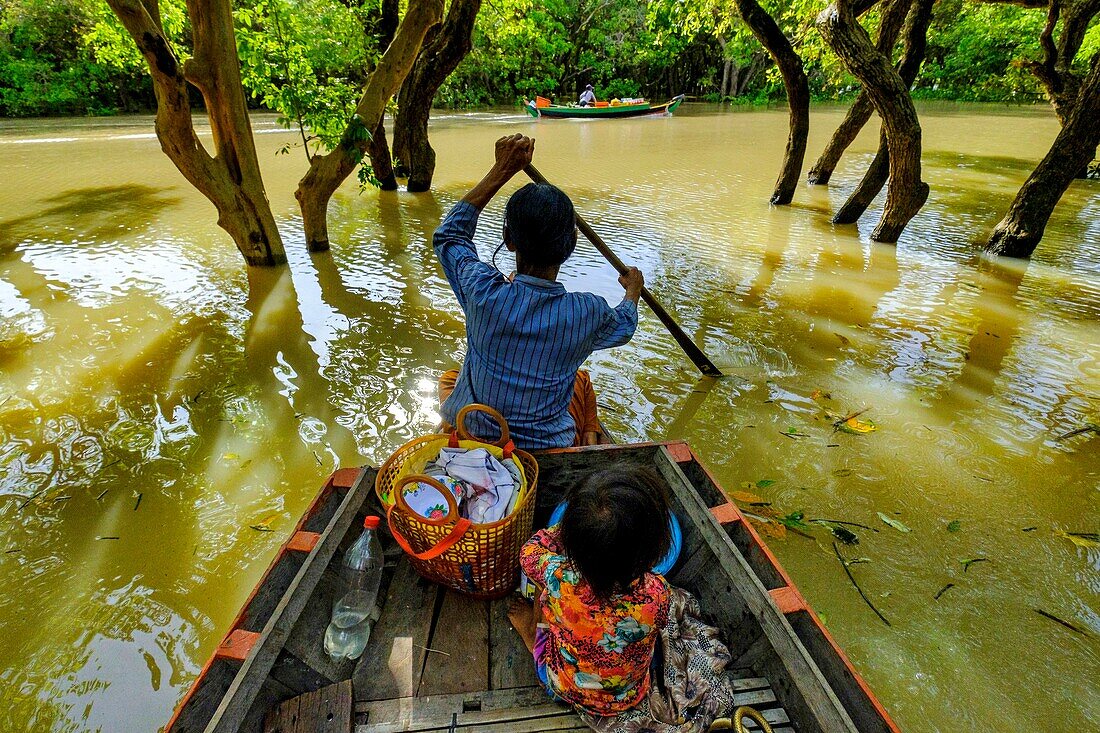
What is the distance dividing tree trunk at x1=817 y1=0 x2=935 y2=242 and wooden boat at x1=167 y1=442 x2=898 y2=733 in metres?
6.02

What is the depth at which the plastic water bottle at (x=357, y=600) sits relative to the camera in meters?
1.82

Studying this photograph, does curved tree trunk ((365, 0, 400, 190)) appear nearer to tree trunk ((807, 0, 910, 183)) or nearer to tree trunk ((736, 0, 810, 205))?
tree trunk ((736, 0, 810, 205))

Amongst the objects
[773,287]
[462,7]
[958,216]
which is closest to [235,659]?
[773,287]

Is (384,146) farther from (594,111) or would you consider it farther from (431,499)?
(594,111)

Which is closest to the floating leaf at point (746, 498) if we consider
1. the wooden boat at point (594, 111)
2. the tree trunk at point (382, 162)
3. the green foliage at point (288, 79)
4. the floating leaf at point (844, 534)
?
the floating leaf at point (844, 534)

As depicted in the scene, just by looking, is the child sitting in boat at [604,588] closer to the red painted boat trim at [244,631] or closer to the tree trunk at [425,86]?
the red painted boat trim at [244,631]

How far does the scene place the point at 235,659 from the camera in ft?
4.92

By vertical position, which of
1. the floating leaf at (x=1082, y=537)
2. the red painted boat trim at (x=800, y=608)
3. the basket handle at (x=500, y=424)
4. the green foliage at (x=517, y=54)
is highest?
the green foliage at (x=517, y=54)

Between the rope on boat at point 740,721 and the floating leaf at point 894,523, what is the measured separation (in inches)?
62.6

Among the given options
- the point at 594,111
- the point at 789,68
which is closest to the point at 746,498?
the point at 789,68

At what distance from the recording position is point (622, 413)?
12.0 feet

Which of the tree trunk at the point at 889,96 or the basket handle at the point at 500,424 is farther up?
the tree trunk at the point at 889,96

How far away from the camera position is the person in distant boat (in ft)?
6.38

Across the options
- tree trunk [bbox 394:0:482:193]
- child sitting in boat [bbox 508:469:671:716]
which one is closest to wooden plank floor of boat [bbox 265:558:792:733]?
child sitting in boat [bbox 508:469:671:716]
